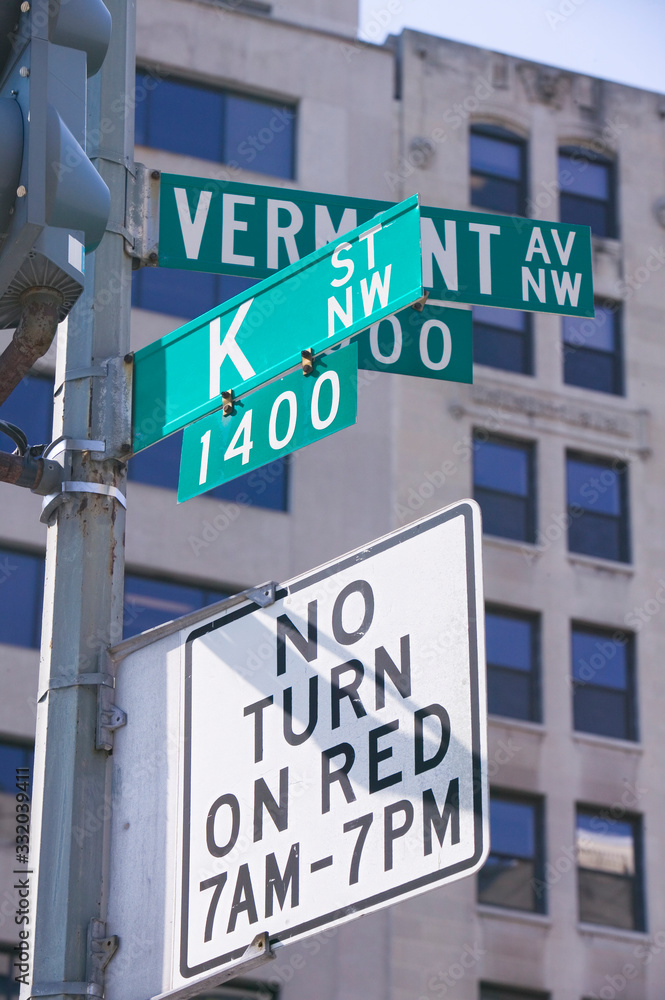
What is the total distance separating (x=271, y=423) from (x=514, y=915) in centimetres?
2146

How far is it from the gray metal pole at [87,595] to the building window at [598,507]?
23.3 m

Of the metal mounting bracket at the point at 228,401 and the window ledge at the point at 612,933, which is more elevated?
the window ledge at the point at 612,933

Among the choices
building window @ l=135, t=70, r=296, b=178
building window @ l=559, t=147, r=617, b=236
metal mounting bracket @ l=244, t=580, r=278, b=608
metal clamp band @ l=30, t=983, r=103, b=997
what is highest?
building window @ l=559, t=147, r=617, b=236

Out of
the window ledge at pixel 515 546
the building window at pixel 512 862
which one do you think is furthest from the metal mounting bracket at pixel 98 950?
the window ledge at pixel 515 546

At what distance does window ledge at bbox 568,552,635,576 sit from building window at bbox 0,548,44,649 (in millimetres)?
9262

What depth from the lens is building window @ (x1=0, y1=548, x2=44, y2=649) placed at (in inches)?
911

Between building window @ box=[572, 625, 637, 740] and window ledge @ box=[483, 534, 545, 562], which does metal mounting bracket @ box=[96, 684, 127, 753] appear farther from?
building window @ box=[572, 625, 637, 740]

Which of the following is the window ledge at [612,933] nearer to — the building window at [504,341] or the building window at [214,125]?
the building window at [504,341]

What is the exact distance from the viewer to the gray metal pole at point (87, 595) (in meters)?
4.11

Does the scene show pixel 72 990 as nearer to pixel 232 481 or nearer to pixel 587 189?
pixel 232 481

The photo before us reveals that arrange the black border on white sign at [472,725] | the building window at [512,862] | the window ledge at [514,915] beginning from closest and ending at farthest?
the black border on white sign at [472,725]
the window ledge at [514,915]
the building window at [512,862]

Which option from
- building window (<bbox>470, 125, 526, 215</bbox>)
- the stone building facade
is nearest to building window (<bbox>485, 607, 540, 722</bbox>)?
the stone building facade

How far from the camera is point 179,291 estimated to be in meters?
26.3

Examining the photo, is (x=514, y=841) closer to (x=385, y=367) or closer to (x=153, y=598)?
(x=153, y=598)
